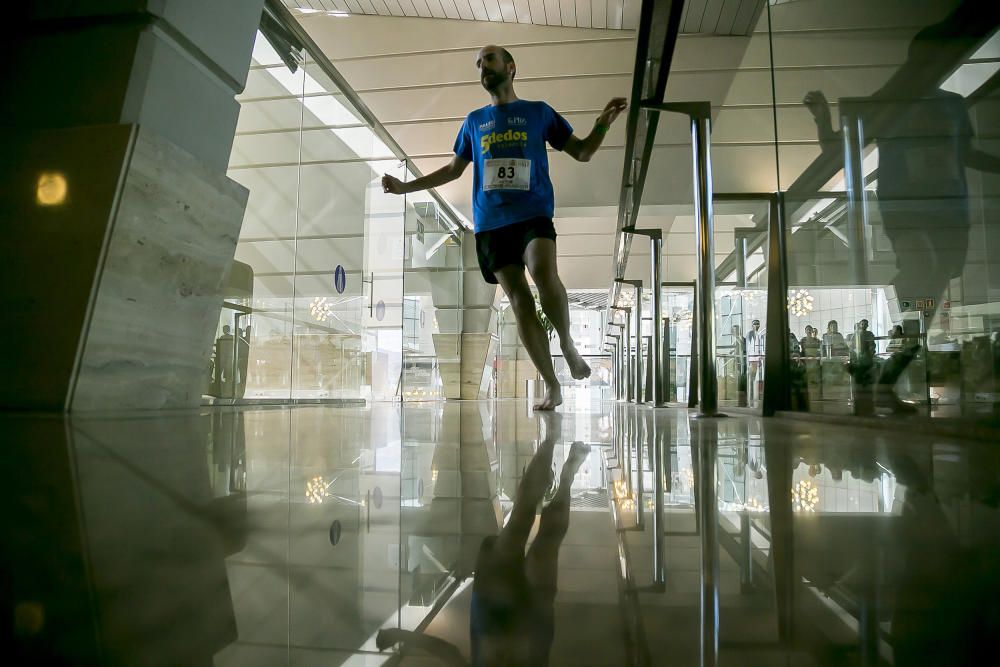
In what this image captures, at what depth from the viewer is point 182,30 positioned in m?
1.78

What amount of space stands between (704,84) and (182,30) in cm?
236

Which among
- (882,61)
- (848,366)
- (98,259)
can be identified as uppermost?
(882,61)

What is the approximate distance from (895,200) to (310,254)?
341 centimetres

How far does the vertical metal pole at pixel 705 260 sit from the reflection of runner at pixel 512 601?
210 centimetres

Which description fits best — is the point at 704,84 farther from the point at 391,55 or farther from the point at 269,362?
the point at 391,55

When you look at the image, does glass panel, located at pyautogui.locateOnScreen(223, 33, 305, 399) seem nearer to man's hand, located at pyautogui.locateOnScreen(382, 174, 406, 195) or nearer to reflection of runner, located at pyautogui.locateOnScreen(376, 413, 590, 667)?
man's hand, located at pyautogui.locateOnScreen(382, 174, 406, 195)

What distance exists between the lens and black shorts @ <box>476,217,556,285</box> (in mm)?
2570

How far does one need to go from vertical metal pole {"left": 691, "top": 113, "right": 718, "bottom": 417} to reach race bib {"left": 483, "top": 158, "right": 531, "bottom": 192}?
682 millimetres

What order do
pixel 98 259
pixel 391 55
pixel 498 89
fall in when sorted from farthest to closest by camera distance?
pixel 391 55, pixel 498 89, pixel 98 259

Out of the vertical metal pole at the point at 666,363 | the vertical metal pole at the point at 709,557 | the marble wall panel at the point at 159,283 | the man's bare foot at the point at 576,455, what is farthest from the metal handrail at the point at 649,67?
the vertical metal pole at the point at 666,363

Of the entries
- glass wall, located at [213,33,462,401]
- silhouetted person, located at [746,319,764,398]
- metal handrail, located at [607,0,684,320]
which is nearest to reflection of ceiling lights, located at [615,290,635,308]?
glass wall, located at [213,33,462,401]

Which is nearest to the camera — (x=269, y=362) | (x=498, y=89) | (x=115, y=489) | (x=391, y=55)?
(x=115, y=489)

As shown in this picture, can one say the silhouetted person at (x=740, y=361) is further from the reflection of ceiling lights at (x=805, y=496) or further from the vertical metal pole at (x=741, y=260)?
the reflection of ceiling lights at (x=805, y=496)

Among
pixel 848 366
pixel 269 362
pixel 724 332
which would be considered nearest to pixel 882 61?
pixel 848 366
